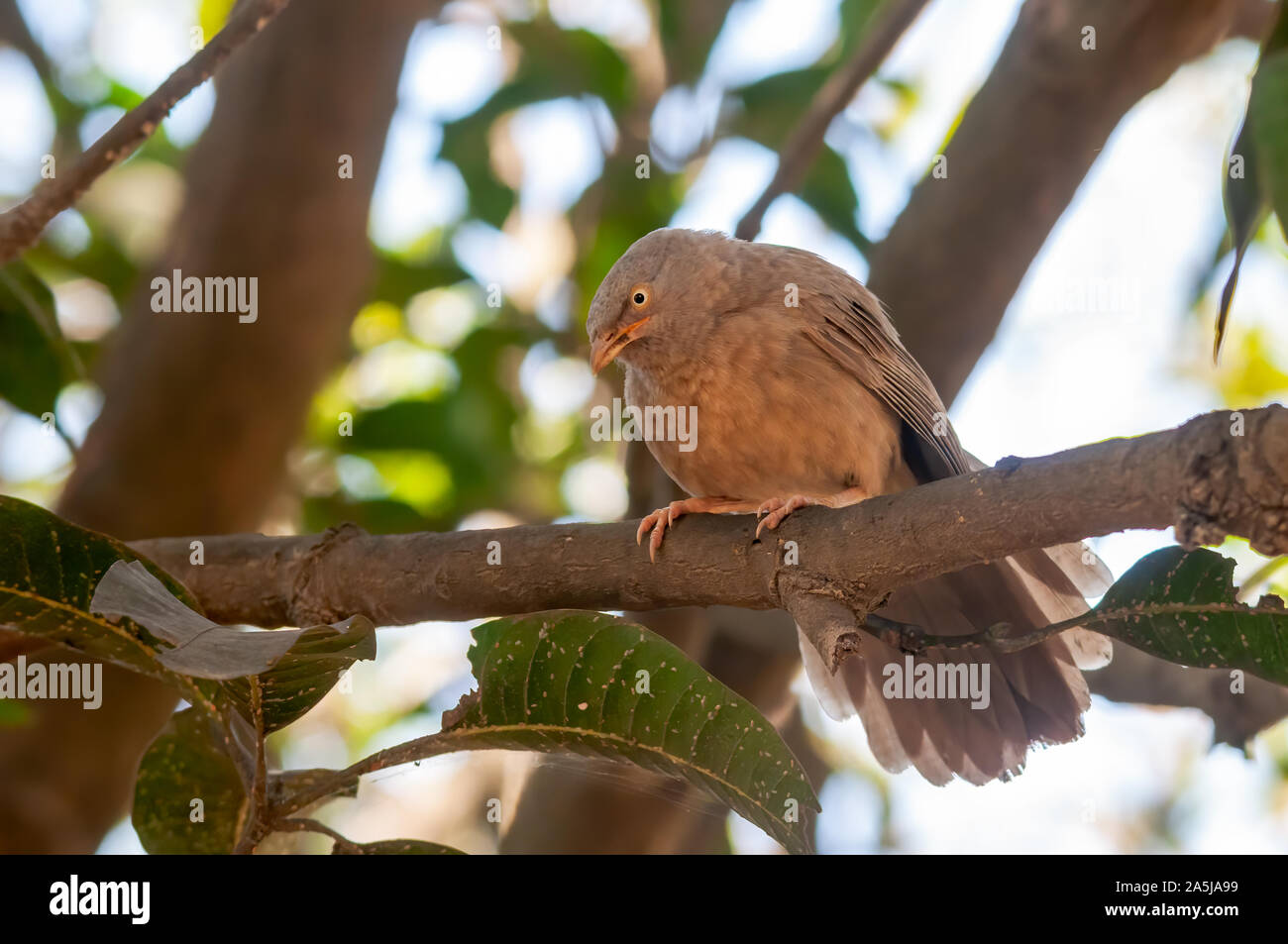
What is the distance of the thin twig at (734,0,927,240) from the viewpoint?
3.91 meters

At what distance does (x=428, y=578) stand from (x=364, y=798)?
0.49 m

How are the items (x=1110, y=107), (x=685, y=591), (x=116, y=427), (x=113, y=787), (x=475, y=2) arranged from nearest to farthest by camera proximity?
(x=685, y=591), (x=1110, y=107), (x=113, y=787), (x=116, y=427), (x=475, y=2)

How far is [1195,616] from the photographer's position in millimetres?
2018

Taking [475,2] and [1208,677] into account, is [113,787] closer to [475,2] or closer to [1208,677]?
[1208,677]

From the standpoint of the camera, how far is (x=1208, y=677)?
11.6 feet

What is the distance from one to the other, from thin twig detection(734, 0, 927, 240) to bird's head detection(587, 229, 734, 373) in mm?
304

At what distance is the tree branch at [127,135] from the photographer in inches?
93.3

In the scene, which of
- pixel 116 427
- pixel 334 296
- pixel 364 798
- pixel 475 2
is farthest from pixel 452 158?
pixel 364 798

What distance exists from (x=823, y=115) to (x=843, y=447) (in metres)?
1.32

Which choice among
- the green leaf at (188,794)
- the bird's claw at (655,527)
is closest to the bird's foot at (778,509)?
the bird's claw at (655,527)

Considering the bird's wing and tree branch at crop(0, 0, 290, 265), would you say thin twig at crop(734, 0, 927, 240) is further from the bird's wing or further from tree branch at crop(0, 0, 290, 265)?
tree branch at crop(0, 0, 290, 265)
